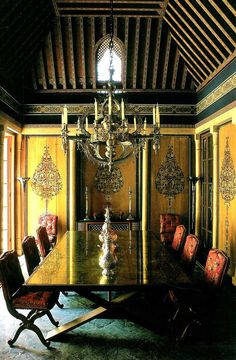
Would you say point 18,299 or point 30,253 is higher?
point 30,253

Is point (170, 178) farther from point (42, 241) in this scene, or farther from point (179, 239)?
point (42, 241)

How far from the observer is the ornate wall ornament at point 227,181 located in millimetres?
5859

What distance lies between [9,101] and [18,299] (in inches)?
175

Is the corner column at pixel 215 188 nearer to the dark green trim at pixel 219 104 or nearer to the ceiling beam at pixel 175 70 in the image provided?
the dark green trim at pixel 219 104

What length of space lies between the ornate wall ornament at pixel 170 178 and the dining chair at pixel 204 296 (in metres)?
4.49

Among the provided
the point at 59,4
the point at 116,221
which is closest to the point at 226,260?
the point at 116,221

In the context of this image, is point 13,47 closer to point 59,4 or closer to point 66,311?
point 59,4

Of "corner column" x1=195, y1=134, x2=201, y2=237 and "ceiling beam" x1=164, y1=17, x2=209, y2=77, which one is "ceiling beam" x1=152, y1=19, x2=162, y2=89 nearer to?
"ceiling beam" x1=164, y1=17, x2=209, y2=77

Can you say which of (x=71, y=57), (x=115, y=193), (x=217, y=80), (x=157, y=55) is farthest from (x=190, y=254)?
(x=71, y=57)

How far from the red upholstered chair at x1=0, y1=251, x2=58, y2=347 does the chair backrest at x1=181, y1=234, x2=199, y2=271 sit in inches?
68.9

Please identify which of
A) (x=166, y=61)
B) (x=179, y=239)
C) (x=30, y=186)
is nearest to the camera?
(x=179, y=239)

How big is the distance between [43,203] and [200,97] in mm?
4403

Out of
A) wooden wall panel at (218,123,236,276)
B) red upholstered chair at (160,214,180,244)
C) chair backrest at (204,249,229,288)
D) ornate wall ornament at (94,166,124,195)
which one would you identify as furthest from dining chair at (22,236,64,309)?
ornate wall ornament at (94,166,124,195)

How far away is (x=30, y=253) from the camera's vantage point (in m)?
4.48
